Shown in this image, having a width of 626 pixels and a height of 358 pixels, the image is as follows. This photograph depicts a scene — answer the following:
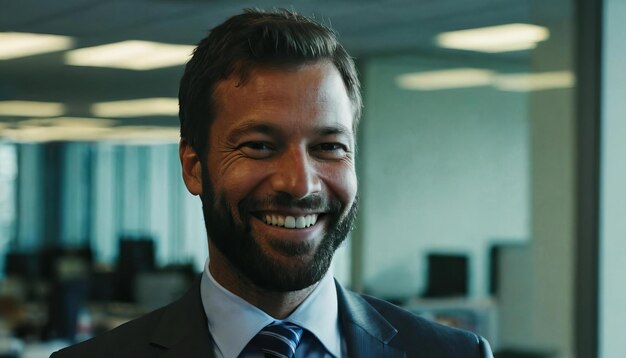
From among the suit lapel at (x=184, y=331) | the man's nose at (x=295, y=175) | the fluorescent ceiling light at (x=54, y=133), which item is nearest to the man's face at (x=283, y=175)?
the man's nose at (x=295, y=175)

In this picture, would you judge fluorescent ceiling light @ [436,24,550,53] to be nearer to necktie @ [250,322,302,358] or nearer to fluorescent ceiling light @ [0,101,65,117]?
fluorescent ceiling light @ [0,101,65,117]

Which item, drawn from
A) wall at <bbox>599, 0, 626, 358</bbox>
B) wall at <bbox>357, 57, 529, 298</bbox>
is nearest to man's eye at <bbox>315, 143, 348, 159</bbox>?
wall at <bbox>357, 57, 529, 298</bbox>

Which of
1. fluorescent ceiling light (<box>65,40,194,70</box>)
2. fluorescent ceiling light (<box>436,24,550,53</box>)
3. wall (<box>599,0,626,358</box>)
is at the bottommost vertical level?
wall (<box>599,0,626,358</box>)

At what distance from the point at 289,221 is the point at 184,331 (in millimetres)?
237

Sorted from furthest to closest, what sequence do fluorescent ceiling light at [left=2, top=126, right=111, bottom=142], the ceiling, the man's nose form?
the ceiling → fluorescent ceiling light at [left=2, top=126, right=111, bottom=142] → the man's nose

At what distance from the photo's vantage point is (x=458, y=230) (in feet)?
15.3

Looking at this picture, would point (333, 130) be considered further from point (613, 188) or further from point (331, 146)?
point (613, 188)

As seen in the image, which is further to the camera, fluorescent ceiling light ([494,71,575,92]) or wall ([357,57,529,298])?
fluorescent ceiling light ([494,71,575,92])

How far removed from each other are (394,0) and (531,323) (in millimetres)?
1633

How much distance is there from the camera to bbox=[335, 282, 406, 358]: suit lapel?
140cm

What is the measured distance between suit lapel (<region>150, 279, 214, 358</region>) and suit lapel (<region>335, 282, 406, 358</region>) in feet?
0.63

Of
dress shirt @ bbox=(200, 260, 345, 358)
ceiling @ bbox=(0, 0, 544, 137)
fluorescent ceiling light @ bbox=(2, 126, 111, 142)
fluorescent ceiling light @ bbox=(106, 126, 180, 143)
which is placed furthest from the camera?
fluorescent ceiling light @ bbox=(106, 126, 180, 143)

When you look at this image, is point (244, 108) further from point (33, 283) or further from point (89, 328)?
point (89, 328)

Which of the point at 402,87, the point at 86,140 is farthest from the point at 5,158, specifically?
the point at 402,87
